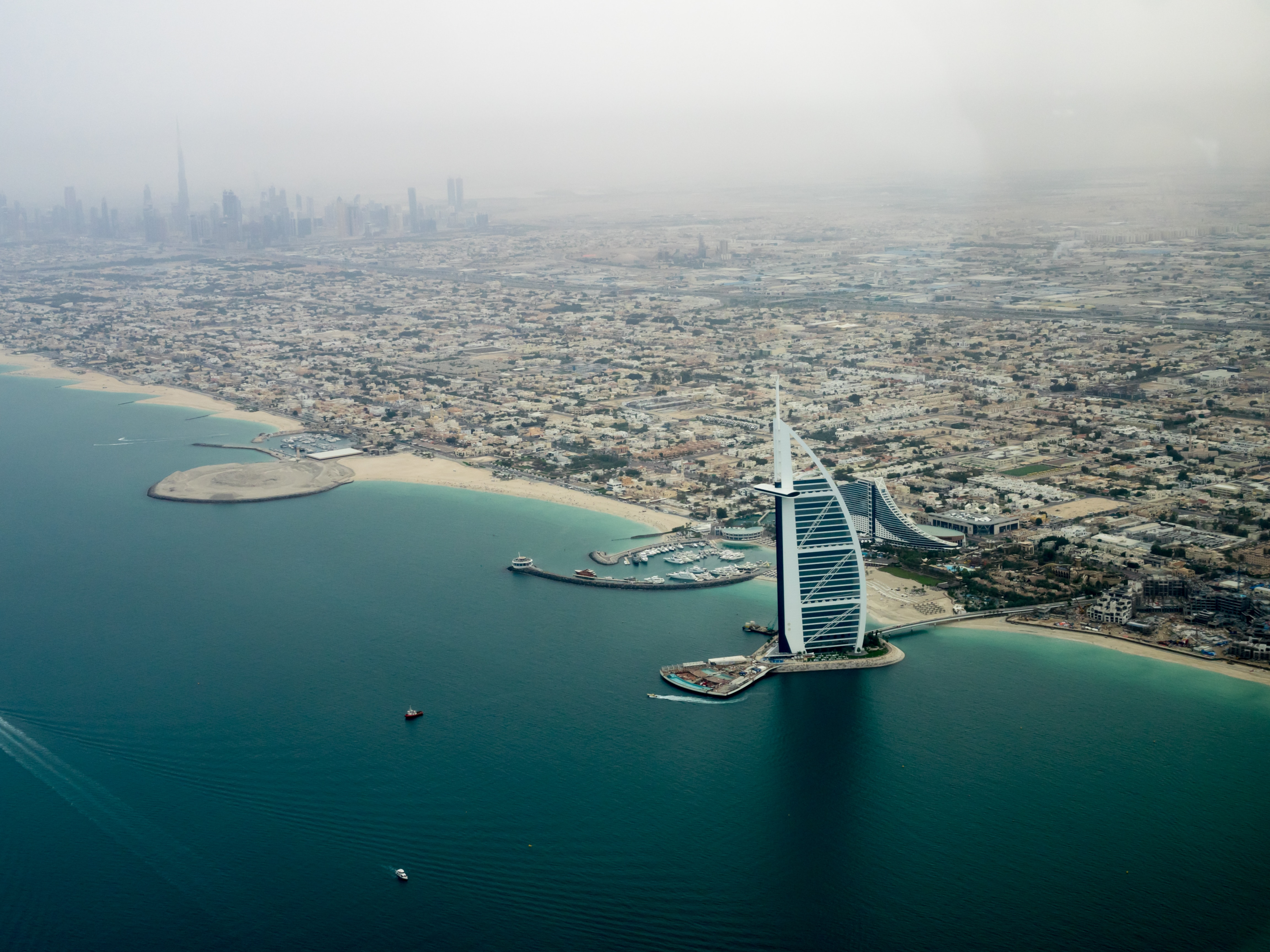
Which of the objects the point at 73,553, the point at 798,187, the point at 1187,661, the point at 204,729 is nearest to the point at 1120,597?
the point at 1187,661

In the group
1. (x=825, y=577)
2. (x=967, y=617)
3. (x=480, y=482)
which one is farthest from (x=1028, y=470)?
(x=480, y=482)

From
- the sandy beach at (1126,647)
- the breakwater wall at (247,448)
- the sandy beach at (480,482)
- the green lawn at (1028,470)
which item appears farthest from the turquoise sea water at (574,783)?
the breakwater wall at (247,448)

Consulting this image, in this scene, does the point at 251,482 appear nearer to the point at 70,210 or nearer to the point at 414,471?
the point at 414,471

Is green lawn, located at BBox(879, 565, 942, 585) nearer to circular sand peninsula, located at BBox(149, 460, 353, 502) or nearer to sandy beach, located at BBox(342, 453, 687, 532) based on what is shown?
sandy beach, located at BBox(342, 453, 687, 532)

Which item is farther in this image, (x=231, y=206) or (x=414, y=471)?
(x=231, y=206)

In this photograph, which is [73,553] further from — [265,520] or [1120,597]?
[1120,597]

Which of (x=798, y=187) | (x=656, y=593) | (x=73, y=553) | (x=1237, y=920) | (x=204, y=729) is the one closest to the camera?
(x=1237, y=920)
